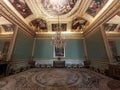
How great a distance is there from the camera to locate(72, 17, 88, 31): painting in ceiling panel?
10361mm

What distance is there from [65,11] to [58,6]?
107 centimetres

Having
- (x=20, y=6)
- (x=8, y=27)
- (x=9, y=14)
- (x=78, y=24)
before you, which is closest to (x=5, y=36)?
(x=8, y=27)

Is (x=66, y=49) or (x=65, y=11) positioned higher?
(x=65, y=11)

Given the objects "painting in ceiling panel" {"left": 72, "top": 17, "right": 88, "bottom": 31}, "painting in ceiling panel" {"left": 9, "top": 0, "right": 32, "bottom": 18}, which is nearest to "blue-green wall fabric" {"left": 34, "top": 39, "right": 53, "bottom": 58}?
"painting in ceiling panel" {"left": 72, "top": 17, "right": 88, "bottom": 31}

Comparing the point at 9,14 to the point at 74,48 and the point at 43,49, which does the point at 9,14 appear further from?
the point at 74,48

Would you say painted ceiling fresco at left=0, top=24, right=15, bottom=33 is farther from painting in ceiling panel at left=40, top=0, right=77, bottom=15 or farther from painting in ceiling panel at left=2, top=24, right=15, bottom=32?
painting in ceiling panel at left=40, top=0, right=77, bottom=15

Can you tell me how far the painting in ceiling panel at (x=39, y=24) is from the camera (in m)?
10.4

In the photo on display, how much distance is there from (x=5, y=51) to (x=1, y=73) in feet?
6.39

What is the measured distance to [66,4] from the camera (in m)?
7.75

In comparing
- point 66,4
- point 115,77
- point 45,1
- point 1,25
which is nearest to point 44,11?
point 45,1

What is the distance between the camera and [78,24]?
1120 cm

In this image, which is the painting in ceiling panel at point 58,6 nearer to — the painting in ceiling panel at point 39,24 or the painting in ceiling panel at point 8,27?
the painting in ceiling panel at point 39,24

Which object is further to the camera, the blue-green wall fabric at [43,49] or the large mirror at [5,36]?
the blue-green wall fabric at [43,49]

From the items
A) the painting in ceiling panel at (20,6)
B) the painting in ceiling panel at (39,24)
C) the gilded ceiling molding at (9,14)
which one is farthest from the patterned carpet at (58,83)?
the painting in ceiling panel at (39,24)
